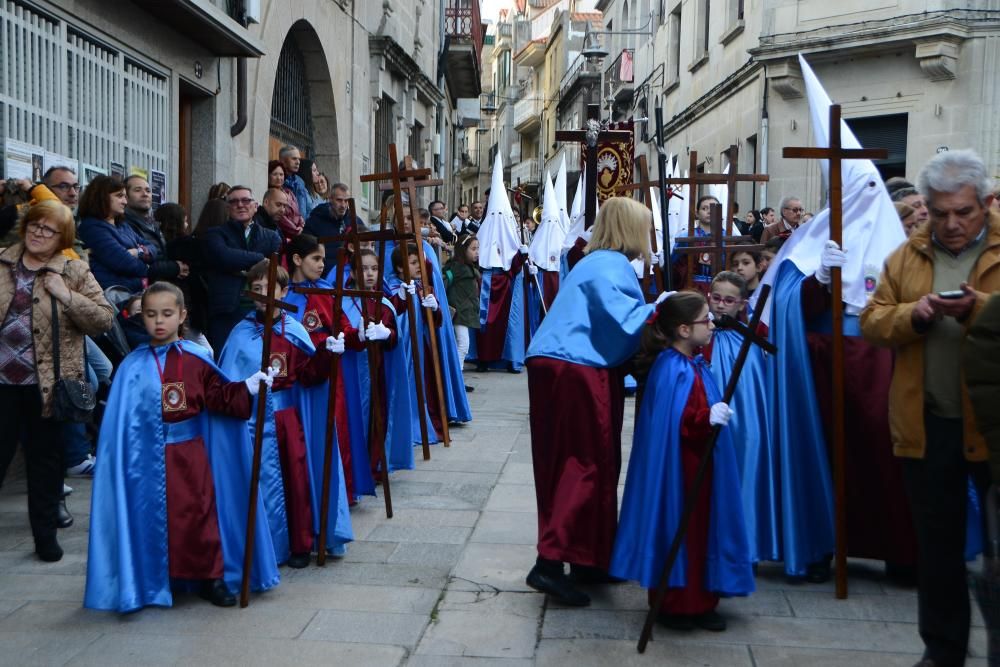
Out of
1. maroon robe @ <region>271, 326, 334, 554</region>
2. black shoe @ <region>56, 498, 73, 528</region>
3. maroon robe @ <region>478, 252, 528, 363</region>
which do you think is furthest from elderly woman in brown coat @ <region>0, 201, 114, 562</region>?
maroon robe @ <region>478, 252, 528, 363</region>

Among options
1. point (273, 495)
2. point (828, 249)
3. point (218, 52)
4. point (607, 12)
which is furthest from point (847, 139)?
point (607, 12)

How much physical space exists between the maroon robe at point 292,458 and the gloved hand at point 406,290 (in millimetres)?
2158

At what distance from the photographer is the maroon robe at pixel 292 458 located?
561 centimetres

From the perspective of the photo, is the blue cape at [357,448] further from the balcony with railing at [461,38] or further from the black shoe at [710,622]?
the balcony with railing at [461,38]

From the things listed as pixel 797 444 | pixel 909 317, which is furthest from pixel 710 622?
pixel 909 317

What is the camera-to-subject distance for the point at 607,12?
41469 mm

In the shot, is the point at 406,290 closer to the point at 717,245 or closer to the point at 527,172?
the point at 717,245

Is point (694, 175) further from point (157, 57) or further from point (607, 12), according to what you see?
point (607, 12)

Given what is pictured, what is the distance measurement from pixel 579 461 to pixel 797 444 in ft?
4.05

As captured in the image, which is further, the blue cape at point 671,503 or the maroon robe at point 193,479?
the maroon robe at point 193,479

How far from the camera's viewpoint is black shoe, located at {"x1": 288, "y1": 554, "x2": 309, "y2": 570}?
561 cm

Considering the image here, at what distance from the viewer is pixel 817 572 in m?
5.50

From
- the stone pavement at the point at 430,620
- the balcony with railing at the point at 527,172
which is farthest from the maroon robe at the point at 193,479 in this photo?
the balcony with railing at the point at 527,172

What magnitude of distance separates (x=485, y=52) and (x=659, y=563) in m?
86.0
